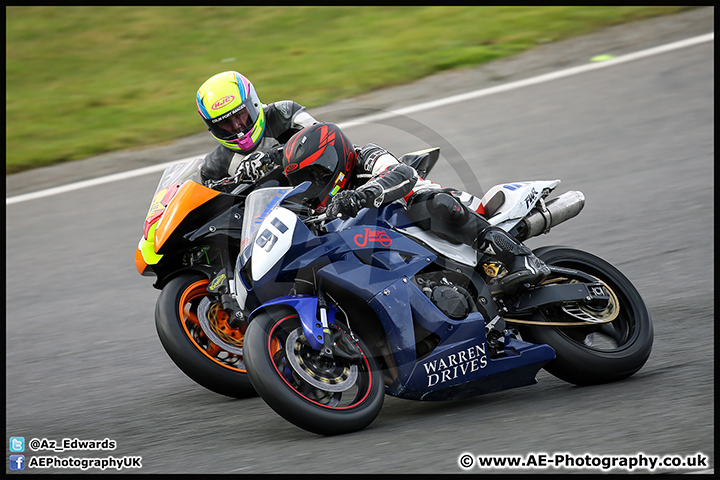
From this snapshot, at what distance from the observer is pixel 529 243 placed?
713cm

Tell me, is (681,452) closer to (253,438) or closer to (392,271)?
(392,271)

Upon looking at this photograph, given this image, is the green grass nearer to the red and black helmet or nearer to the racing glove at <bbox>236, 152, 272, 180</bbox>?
the racing glove at <bbox>236, 152, 272, 180</bbox>

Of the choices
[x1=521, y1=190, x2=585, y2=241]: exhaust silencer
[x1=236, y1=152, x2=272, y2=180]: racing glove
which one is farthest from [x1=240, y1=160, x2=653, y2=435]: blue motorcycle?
[x1=236, y1=152, x2=272, y2=180]: racing glove

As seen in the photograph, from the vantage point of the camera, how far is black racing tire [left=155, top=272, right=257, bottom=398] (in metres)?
4.89

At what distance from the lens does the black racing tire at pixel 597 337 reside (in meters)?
4.57

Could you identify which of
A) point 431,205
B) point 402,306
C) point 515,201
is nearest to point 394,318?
point 402,306

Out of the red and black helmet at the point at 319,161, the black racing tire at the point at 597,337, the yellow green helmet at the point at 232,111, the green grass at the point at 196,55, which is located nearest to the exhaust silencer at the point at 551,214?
the black racing tire at the point at 597,337

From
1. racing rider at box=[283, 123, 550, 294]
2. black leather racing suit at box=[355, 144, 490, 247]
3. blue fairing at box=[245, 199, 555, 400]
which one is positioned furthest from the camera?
black leather racing suit at box=[355, 144, 490, 247]

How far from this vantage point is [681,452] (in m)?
3.57

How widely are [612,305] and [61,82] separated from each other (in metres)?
9.86

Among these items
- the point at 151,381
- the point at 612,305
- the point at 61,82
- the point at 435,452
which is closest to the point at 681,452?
the point at 435,452

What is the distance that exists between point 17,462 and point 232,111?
90.4 inches

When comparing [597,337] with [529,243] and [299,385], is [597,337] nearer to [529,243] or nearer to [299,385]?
[299,385]

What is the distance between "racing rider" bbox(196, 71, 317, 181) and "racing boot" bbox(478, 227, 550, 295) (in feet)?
4.29
